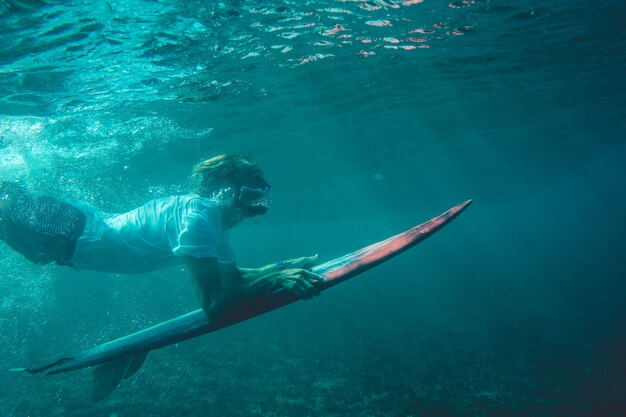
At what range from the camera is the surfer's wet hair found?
4.40m

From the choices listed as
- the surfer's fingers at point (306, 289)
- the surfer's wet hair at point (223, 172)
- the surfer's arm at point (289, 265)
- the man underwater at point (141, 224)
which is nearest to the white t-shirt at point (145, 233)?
the man underwater at point (141, 224)

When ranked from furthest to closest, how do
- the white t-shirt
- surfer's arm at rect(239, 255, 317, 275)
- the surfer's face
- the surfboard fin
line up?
surfer's arm at rect(239, 255, 317, 275)
the surfboard fin
the surfer's face
the white t-shirt

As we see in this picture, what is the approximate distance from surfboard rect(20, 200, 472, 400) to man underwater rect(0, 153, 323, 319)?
239 mm

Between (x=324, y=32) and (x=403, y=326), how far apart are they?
14.7m

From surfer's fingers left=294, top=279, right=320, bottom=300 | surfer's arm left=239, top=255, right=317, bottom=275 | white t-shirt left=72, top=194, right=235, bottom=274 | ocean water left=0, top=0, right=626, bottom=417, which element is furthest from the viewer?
ocean water left=0, top=0, right=626, bottom=417

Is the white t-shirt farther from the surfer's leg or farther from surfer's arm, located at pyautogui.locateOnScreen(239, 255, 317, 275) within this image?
surfer's arm, located at pyautogui.locateOnScreen(239, 255, 317, 275)

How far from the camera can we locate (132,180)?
2564 cm

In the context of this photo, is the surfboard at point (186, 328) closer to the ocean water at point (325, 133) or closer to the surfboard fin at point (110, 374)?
the surfboard fin at point (110, 374)

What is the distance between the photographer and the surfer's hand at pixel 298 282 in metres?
3.43

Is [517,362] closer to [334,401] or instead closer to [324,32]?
[334,401]

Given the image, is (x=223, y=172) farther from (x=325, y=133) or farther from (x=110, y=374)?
(x=325, y=133)

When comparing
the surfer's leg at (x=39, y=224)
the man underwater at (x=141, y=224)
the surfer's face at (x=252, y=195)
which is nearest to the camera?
the man underwater at (x=141, y=224)

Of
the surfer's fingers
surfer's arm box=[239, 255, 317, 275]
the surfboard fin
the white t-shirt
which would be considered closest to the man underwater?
the white t-shirt

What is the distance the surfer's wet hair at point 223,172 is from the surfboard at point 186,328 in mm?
1670
